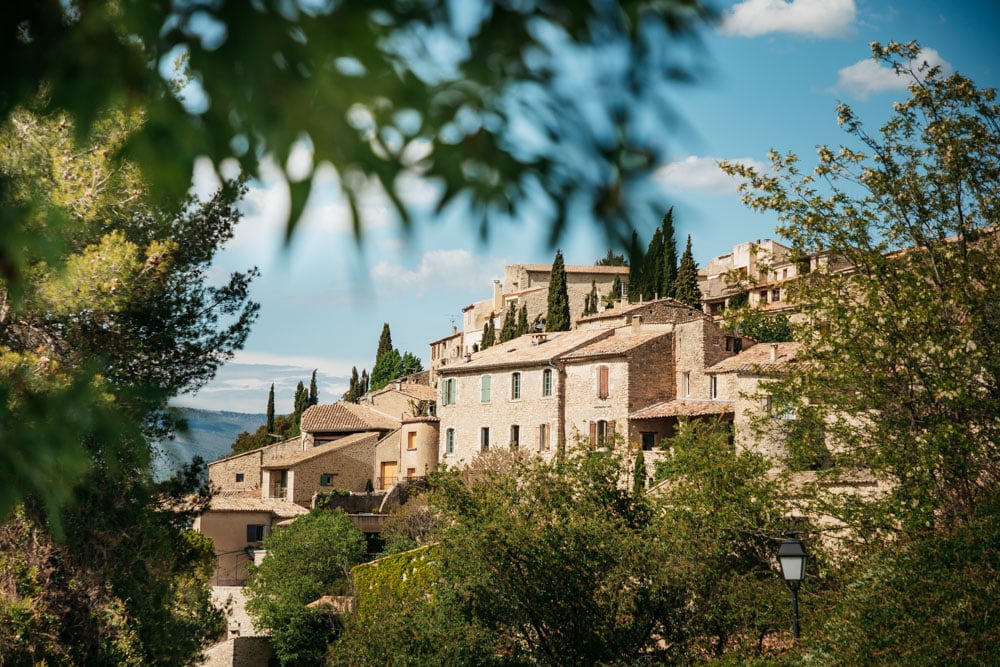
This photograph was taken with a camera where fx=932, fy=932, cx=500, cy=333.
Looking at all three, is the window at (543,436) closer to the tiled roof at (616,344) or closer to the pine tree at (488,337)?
the tiled roof at (616,344)

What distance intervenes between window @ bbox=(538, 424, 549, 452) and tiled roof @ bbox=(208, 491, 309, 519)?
13.0 metres

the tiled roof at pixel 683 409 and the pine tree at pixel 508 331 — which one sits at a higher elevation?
the pine tree at pixel 508 331

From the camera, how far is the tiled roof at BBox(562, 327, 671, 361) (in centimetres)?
4062

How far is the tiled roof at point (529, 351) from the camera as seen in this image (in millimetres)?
44125

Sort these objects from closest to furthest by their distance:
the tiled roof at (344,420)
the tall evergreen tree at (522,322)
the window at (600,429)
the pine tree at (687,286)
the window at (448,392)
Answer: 1. the window at (600,429)
2. the window at (448,392)
3. the pine tree at (687,286)
4. the tiled roof at (344,420)
5. the tall evergreen tree at (522,322)

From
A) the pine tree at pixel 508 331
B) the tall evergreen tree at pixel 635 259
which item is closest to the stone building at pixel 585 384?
the pine tree at pixel 508 331

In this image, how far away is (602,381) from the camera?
4103cm

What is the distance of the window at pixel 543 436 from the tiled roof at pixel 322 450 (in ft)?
49.6

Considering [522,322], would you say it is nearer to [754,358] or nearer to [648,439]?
[648,439]

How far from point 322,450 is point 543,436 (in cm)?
1596

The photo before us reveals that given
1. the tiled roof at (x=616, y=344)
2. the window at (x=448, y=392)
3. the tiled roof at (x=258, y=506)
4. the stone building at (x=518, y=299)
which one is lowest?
the tiled roof at (x=258, y=506)

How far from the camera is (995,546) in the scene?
467 inches

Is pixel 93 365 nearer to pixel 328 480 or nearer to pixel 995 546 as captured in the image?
pixel 995 546

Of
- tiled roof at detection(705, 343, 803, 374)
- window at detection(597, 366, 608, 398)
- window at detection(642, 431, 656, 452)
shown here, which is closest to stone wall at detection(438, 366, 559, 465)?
window at detection(597, 366, 608, 398)
